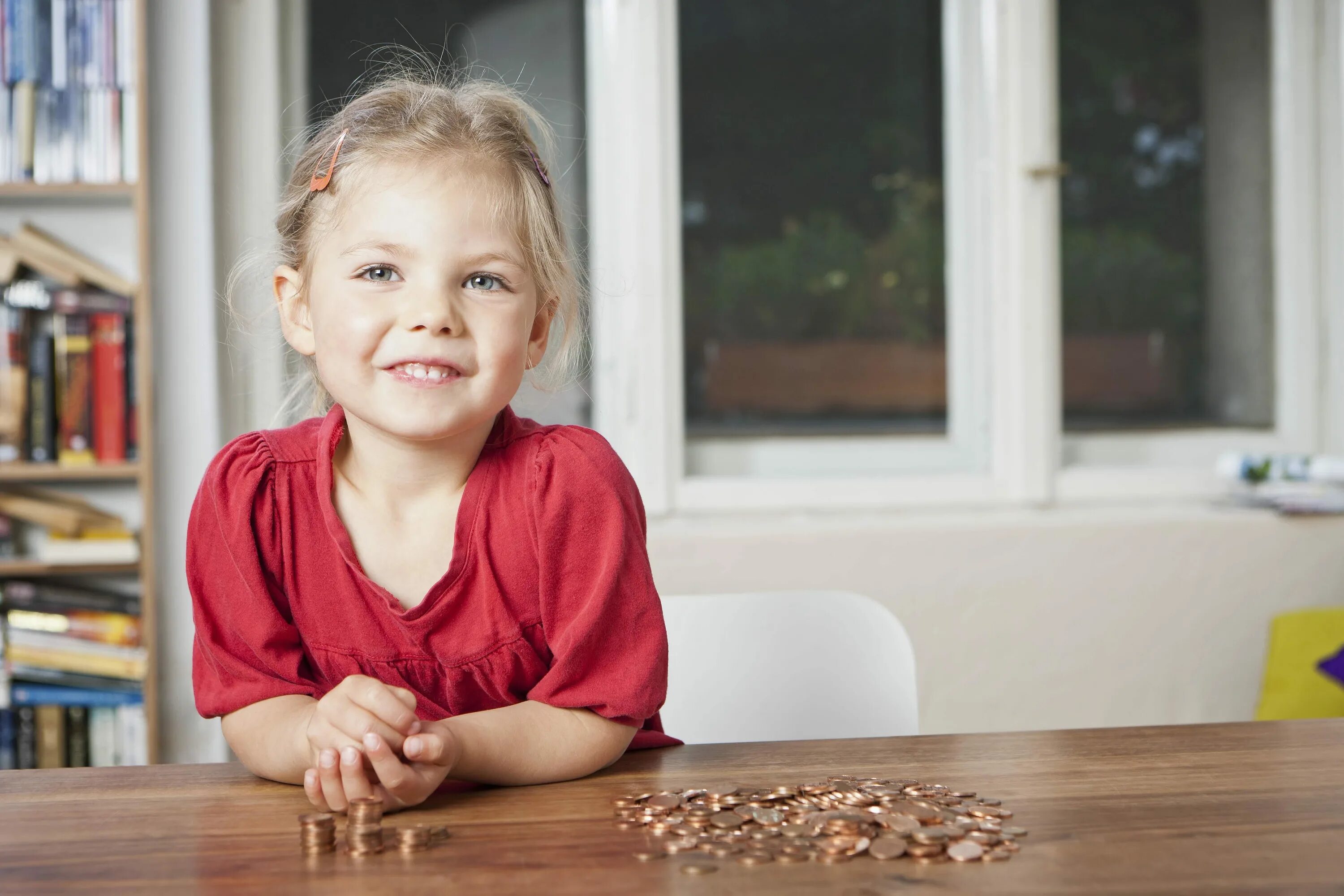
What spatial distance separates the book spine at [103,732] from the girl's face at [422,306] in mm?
1747

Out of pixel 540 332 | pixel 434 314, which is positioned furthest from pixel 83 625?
pixel 434 314

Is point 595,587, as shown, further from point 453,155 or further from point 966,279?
point 966,279

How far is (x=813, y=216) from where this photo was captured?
109 inches

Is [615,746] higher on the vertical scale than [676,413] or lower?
lower

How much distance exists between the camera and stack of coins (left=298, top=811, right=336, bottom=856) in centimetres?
66

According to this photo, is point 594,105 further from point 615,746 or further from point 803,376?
point 615,746

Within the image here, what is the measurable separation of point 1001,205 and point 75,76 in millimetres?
1945

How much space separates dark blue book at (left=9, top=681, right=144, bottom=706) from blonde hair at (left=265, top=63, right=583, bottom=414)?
1600mm

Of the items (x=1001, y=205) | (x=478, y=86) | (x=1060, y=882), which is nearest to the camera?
(x=1060, y=882)

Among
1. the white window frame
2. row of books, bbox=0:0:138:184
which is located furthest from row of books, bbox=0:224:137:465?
the white window frame

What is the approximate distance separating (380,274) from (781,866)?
544mm

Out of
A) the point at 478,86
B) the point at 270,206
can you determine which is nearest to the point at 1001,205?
the point at 270,206

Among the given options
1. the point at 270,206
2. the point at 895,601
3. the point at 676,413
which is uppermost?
the point at 270,206

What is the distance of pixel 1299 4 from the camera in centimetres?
283
